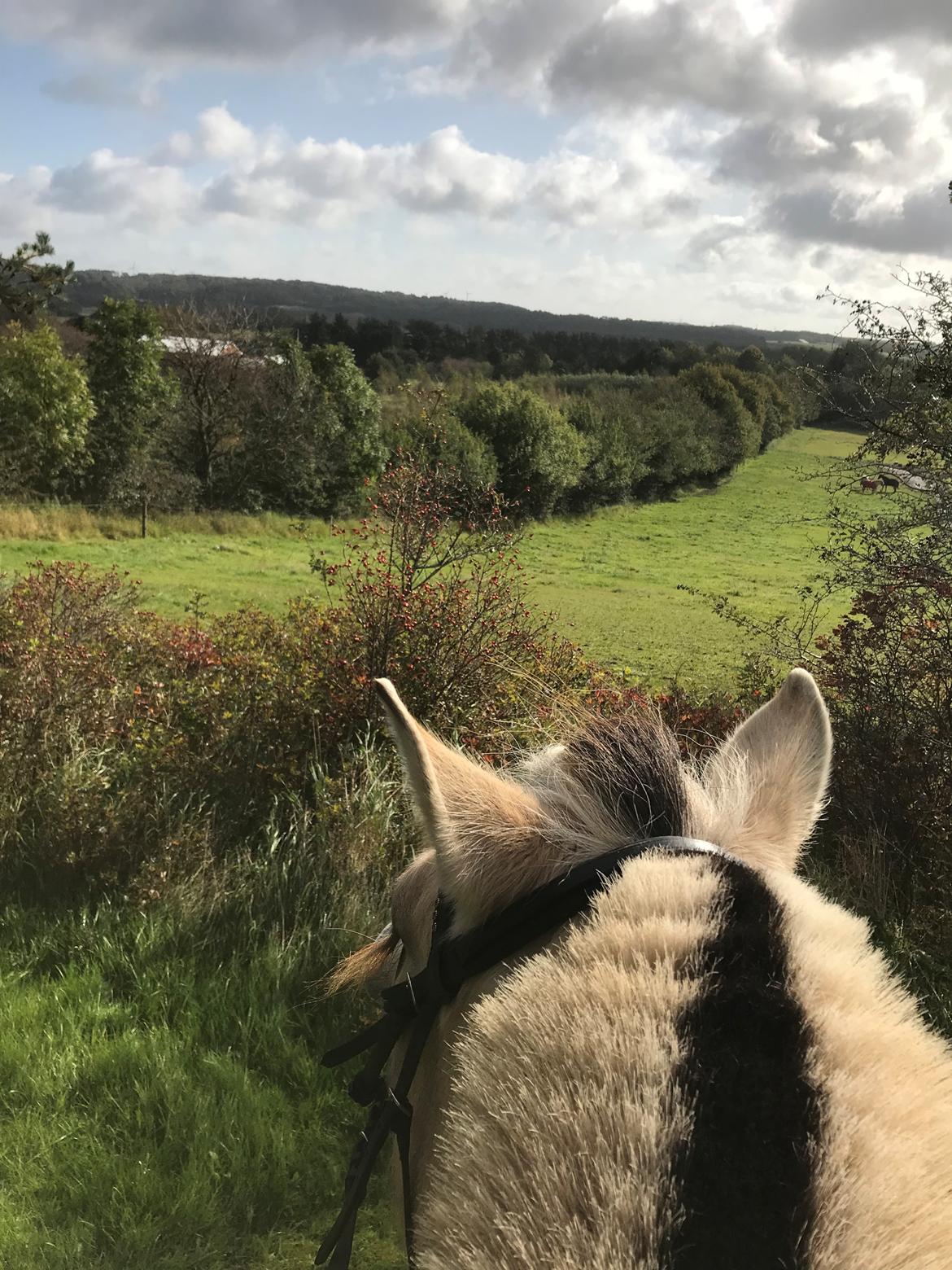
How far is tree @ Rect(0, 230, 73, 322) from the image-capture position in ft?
103

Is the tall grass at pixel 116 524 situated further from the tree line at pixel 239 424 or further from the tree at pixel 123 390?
the tree at pixel 123 390

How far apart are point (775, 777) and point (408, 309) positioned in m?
152

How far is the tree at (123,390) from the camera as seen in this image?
2762 centimetres

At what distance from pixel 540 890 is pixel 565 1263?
0.49 metres

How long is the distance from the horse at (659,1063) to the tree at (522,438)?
1179 inches

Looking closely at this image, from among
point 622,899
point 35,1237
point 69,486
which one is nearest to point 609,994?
point 622,899

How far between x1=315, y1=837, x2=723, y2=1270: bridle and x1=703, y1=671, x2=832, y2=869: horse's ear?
20cm

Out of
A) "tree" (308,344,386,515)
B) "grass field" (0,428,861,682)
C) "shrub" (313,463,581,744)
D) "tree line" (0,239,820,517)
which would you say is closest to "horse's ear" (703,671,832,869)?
"shrub" (313,463,581,744)

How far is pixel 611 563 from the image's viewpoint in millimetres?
22953

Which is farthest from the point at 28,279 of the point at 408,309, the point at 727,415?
the point at 408,309

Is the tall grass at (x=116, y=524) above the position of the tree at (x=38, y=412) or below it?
below

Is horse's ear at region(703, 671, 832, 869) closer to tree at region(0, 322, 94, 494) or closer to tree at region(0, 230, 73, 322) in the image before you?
tree at region(0, 322, 94, 494)

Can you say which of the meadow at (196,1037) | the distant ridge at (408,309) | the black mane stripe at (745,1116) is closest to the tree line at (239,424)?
the meadow at (196,1037)

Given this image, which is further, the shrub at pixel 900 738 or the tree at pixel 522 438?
the tree at pixel 522 438
